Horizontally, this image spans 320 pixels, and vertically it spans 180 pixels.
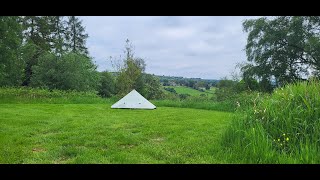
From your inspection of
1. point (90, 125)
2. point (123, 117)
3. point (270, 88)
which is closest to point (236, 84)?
point (270, 88)

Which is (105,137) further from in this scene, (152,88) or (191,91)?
(152,88)

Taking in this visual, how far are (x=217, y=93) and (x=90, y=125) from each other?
3.45 metres

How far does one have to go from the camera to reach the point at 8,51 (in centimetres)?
825

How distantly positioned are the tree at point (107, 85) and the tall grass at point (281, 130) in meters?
6.48

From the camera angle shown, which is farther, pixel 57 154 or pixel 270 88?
pixel 270 88

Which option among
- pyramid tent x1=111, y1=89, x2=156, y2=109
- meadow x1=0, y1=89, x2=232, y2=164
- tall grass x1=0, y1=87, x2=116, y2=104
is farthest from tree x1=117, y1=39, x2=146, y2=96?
meadow x1=0, y1=89, x2=232, y2=164

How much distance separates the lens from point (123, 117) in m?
5.84

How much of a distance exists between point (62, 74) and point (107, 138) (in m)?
6.45

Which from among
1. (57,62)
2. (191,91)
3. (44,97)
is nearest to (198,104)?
(191,91)

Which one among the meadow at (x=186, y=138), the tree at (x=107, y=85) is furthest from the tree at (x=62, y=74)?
the meadow at (x=186, y=138)

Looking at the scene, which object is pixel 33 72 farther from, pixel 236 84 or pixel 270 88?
pixel 270 88

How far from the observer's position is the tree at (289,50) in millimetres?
5465

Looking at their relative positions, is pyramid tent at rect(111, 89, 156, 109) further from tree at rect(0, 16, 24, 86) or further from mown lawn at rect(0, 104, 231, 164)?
tree at rect(0, 16, 24, 86)
